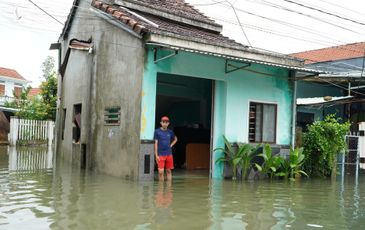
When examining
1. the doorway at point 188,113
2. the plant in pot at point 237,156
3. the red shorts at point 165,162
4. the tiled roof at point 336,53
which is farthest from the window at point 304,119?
the red shorts at point 165,162

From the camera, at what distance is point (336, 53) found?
86.3ft

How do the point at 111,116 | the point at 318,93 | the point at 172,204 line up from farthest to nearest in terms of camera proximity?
the point at 318,93 < the point at 111,116 < the point at 172,204

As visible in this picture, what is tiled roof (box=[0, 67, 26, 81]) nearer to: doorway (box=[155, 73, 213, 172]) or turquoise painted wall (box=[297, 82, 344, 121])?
doorway (box=[155, 73, 213, 172])

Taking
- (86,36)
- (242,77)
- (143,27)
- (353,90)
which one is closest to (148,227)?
(143,27)

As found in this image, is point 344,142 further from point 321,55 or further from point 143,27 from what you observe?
point 321,55

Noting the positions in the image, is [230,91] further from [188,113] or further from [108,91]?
[188,113]

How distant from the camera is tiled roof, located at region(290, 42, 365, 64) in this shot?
24.2 m

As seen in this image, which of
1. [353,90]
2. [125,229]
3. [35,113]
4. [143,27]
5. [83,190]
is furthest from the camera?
[35,113]

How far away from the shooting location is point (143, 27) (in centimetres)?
1051

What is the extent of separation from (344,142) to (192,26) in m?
6.41

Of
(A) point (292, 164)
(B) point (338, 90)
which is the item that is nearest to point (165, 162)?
(A) point (292, 164)

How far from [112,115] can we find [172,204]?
16.9 ft

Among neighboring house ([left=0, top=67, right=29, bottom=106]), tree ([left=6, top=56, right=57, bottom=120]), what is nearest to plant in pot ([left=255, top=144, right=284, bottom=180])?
tree ([left=6, top=56, right=57, bottom=120])

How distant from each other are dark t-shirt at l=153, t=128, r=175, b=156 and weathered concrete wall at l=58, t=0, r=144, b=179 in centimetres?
54
